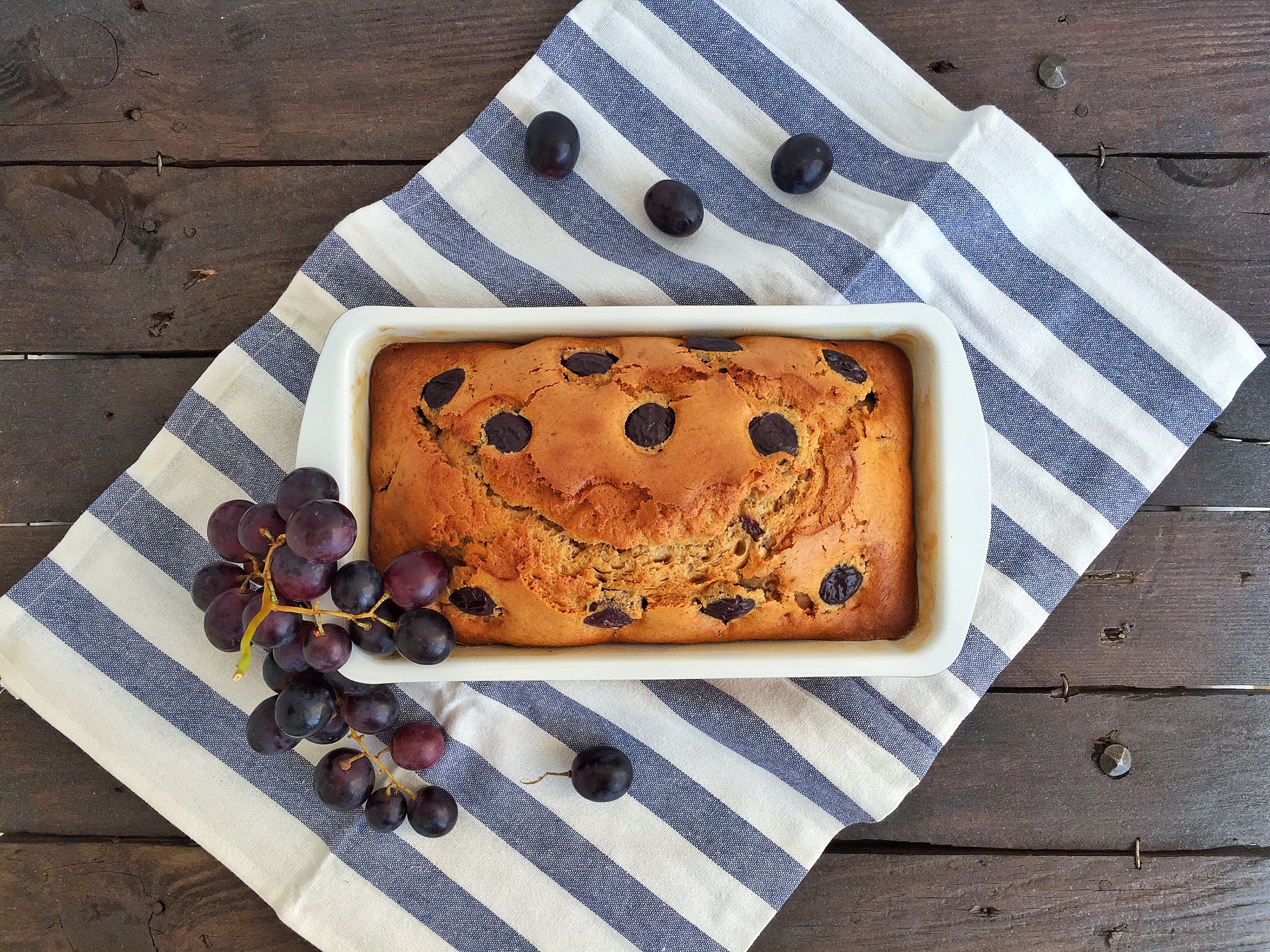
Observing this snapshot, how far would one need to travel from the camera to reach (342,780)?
4.64ft

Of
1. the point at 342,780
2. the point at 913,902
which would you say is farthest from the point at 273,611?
the point at 913,902

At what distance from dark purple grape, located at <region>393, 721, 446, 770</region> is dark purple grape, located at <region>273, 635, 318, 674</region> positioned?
0.25 m

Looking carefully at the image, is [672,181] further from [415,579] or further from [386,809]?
[386,809]

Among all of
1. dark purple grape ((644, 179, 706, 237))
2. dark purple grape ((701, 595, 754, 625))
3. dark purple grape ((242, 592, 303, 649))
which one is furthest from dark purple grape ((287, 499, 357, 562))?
dark purple grape ((644, 179, 706, 237))

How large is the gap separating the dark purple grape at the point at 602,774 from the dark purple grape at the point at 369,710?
0.34 metres

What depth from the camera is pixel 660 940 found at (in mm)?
1514

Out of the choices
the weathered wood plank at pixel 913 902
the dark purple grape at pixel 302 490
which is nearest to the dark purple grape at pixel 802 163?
the dark purple grape at pixel 302 490

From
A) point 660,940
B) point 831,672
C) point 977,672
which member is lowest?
point 660,940

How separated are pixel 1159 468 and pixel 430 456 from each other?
4.21ft

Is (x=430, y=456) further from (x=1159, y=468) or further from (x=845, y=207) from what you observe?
(x=1159, y=468)

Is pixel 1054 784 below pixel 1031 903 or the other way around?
the other way around

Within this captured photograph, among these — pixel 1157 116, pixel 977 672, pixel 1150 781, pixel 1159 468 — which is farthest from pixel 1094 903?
pixel 1157 116

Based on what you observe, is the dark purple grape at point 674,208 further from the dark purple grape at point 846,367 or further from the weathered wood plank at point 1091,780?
the weathered wood plank at point 1091,780

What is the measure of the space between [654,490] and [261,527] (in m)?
0.58
